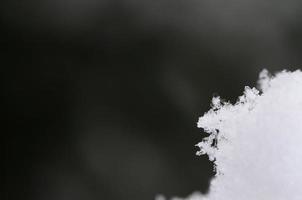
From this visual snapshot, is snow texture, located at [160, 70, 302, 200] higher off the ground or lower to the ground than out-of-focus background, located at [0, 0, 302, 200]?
lower

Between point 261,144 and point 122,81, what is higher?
point 122,81

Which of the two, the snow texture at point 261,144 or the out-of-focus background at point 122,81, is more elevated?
the out-of-focus background at point 122,81

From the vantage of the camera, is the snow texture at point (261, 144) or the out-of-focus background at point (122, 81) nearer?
the snow texture at point (261, 144)

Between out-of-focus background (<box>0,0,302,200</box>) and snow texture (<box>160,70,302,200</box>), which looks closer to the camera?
snow texture (<box>160,70,302,200</box>)

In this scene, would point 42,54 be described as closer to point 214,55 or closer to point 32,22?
point 32,22
